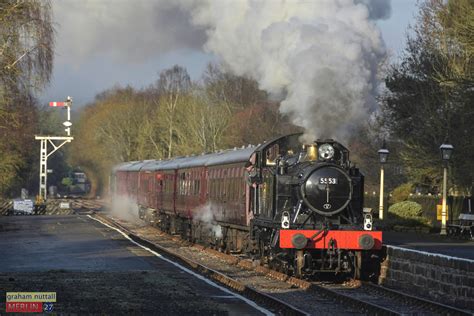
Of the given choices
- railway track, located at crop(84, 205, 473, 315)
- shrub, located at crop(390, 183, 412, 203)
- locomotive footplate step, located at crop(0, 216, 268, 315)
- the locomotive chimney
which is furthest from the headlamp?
shrub, located at crop(390, 183, 412, 203)

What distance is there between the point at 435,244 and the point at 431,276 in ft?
38.4

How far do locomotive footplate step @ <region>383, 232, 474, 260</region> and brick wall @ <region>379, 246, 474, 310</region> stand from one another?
2775 millimetres

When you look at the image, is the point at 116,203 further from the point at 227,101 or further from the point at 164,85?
the point at 164,85

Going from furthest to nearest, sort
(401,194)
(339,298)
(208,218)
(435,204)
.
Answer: (401,194) → (435,204) → (208,218) → (339,298)

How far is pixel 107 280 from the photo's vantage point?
1817 cm

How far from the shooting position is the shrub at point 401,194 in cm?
4588

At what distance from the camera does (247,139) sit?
63.8 m

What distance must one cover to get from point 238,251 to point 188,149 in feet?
142

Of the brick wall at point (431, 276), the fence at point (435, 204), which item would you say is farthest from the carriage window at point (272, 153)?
the fence at point (435, 204)

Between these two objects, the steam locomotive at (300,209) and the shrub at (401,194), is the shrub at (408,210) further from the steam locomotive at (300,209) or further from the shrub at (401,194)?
the steam locomotive at (300,209)

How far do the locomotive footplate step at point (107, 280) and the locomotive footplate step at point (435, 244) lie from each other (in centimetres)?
716

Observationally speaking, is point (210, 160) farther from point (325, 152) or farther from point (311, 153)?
point (325, 152)

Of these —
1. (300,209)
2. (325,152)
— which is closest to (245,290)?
(300,209)

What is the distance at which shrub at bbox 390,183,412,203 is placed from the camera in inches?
1806
